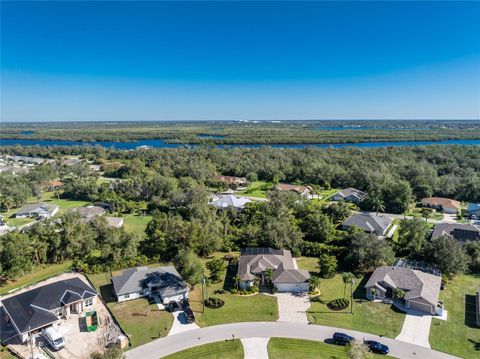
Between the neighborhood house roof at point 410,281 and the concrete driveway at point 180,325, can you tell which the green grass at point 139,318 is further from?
the neighborhood house roof at point 410,281

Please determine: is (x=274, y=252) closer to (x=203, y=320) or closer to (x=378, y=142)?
(x=203, y=320)

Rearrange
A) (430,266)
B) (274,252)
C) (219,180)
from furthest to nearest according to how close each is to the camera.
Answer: (219,180) < (274,252) < (430,266)

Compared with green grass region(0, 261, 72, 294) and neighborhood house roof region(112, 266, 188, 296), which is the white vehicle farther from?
green grass region(0, 261, 72, 294)

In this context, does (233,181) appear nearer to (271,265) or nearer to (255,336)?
(271,265)

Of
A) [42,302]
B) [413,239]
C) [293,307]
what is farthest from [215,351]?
[413,239]

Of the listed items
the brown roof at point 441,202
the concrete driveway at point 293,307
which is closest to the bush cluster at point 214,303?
the concrete driveway at point 293,307

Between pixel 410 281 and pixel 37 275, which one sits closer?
pixel 410 281

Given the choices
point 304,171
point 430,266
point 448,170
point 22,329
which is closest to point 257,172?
point 304,171
